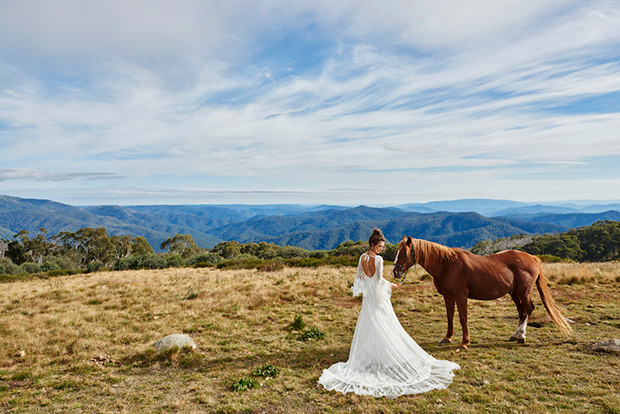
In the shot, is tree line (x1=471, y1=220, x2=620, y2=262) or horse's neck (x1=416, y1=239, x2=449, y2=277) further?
tree line (x1=471, y1=220, x2=620, y2=262)

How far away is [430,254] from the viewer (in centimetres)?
762

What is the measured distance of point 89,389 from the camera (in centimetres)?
612

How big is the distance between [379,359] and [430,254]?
9.44ft

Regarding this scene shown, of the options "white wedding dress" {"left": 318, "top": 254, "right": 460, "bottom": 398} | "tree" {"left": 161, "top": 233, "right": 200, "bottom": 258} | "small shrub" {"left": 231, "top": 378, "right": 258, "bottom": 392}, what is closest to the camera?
"white wedding dress" {"left": 318, "top": 254, "right": 460, "bottom": 398}

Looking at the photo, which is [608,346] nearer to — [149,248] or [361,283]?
[361,283]

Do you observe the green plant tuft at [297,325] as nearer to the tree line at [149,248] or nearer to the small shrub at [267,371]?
the small shrub at [267,371]

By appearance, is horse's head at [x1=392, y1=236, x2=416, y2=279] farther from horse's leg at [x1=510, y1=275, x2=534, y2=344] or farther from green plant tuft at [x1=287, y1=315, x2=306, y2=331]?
green plant tuft at [x1=287, y1=315, x2=306, y2=331]

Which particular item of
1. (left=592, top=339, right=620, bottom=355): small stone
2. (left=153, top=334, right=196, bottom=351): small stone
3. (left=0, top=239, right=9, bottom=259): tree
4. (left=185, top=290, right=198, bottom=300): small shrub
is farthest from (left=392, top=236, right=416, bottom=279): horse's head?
(left=0, top=239, right=9, bottom=259): tree

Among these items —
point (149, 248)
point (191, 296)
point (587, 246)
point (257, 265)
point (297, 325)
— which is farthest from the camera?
point (587, 246)

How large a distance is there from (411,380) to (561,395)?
93.7 inches

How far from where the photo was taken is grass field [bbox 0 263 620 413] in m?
5.25

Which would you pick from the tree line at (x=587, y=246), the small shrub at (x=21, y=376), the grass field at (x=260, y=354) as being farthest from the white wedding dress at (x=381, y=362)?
the tree line at (x=587, y=246)

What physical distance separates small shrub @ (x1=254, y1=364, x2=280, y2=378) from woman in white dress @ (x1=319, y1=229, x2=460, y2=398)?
1105 mm

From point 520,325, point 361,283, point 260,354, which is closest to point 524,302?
point 520,325
